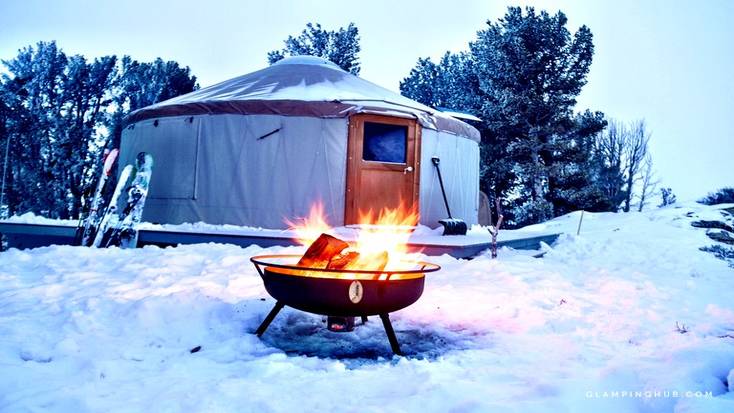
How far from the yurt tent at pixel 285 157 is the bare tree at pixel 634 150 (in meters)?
17.8

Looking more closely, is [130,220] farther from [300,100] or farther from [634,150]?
[634,150]

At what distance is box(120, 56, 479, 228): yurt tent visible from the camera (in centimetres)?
589

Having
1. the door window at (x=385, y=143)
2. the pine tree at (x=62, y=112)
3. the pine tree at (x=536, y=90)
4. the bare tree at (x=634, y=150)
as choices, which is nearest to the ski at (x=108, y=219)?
the door window at (x=385, y=143)

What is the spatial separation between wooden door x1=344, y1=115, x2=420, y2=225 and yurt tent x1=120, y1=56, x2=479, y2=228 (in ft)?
0.05

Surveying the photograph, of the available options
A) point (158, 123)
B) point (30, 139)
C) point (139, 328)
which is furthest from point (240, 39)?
point (139, 328)

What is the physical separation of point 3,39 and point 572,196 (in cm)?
1925

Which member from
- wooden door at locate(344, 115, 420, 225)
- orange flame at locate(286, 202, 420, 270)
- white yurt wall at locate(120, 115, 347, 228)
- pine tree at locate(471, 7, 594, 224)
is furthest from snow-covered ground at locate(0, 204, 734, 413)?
pine tree at locate(471, 7, 594, 224)

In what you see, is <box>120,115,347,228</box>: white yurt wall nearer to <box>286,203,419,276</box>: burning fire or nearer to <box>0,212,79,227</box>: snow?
<box>286,203,419,276</box>: burning fire

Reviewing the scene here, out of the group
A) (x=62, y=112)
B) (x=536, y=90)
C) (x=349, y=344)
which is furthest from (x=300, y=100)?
(x=62, y=112)

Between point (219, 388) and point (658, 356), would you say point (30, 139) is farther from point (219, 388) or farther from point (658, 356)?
point (658, 356)

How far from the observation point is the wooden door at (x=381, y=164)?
5.91m

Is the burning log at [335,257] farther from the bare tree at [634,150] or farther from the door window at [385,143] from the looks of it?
the bare tree at [634,150]

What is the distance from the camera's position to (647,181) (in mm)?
20906

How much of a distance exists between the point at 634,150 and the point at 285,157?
1999 centimetres
